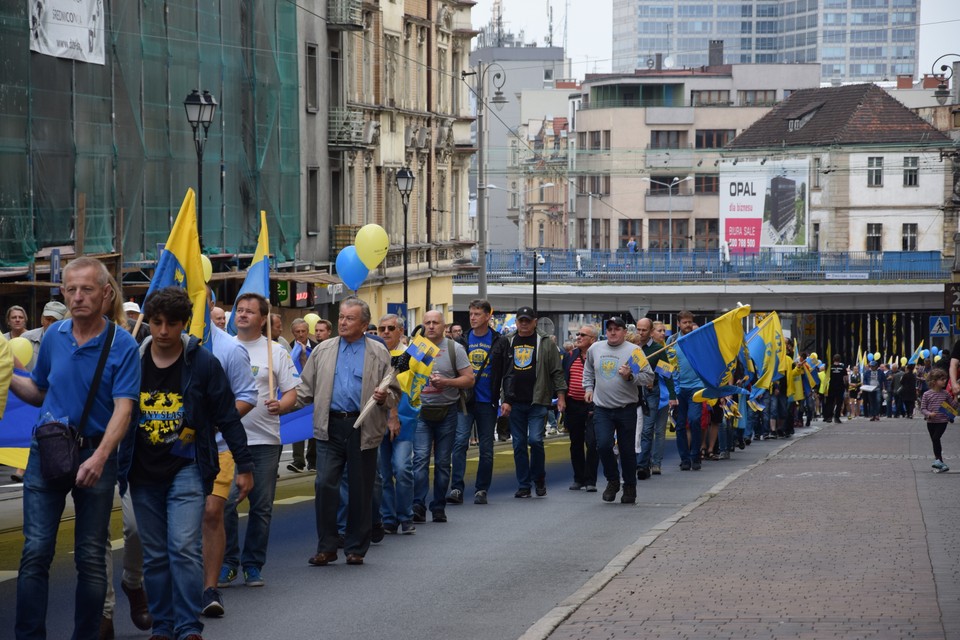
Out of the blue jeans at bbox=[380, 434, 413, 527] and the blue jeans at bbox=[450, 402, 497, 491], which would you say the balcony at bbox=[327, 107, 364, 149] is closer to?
the blue jeans at bbox=[450, 402, 497, 491]

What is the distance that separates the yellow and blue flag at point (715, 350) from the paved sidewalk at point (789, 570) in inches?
113

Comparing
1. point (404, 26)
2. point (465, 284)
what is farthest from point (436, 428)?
point (465, 284)

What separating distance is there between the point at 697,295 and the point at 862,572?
2773 inches

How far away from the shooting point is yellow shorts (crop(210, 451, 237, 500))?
10.1 metres

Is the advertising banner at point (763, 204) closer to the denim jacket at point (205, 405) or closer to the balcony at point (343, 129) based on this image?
the balcony at point (343, 129)

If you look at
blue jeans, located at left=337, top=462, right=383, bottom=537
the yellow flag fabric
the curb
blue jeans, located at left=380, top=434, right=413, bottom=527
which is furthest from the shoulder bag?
blue jeans, located at left=380, top=434, right=413, bottom=527

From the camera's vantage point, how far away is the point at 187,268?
10.8 meters

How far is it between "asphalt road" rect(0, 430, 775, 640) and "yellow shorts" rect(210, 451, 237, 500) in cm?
68

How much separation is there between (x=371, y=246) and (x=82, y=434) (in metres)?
14.7

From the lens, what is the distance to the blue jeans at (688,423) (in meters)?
22.3

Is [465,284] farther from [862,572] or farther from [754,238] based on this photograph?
[862,572]

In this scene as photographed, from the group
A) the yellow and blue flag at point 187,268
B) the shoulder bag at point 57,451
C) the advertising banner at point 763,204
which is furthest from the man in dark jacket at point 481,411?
the advertising banner at point 763,204

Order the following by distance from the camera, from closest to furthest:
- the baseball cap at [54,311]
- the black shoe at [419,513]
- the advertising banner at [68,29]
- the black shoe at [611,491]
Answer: the black shoe at [419,513]
the black shoe at [611,491]
the baseball cap at [54,311]
the advertising banner at [68,29]

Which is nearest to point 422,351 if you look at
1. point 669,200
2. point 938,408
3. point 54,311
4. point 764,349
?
point 54,311
